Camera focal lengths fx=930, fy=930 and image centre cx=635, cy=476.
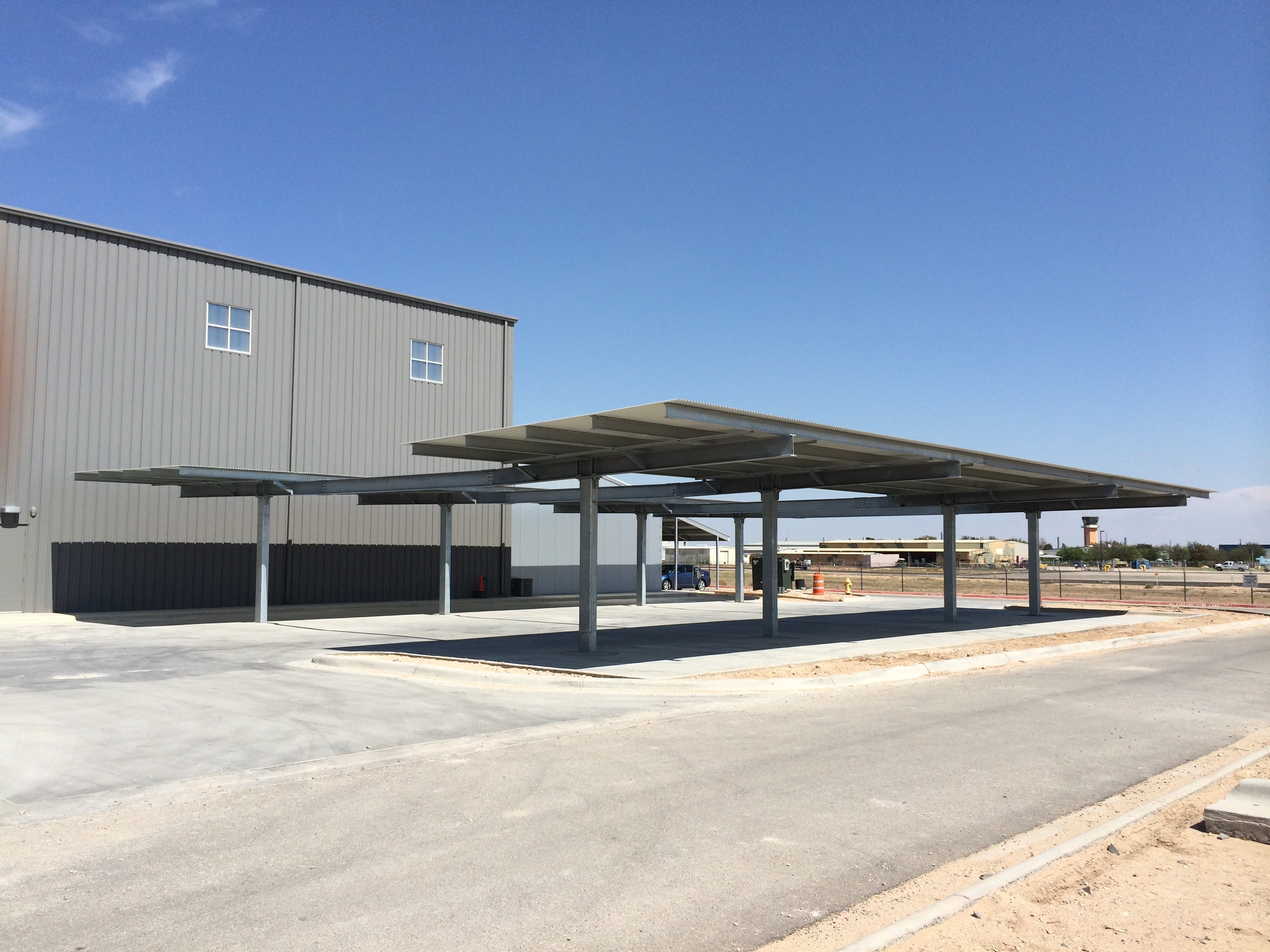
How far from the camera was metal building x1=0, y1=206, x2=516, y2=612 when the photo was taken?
84.7ft

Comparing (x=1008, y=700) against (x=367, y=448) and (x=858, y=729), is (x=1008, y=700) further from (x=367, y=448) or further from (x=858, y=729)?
(x=367, y=448)

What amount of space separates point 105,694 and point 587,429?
308 inches

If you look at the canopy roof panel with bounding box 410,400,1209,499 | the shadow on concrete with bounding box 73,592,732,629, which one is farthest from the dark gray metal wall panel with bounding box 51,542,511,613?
the canopy roof panel with bounding box 410,400,1209,499

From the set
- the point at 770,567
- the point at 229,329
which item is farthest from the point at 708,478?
the point at 229,329

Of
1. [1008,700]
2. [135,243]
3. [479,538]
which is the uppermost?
[135,243]

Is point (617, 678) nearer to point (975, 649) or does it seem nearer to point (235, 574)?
point (975, 649)

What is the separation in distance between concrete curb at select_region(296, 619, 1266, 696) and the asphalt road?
251 cm

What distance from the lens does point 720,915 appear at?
5.22 metres

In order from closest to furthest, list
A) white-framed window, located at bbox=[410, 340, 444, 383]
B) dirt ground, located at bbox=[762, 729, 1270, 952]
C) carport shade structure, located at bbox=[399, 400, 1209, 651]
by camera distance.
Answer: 1. dirt ground, located at bbox=[762, 729, 1270, 952]
2. carport shade structure, located at bbox=[399, 400, 1209, 651]
3. white-framed window, located at bbox=[410, 340, 444, 383]

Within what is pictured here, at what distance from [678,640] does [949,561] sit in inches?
424

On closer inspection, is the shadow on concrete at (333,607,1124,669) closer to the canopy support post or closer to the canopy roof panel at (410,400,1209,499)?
the canopy support post

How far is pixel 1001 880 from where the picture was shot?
5.71 meters

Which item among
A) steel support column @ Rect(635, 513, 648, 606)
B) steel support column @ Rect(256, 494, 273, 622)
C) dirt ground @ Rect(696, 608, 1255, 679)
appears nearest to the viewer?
dirt ground @ Rect(696, 608, 1255, 679)

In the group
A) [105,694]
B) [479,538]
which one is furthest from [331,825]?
[479,538]
